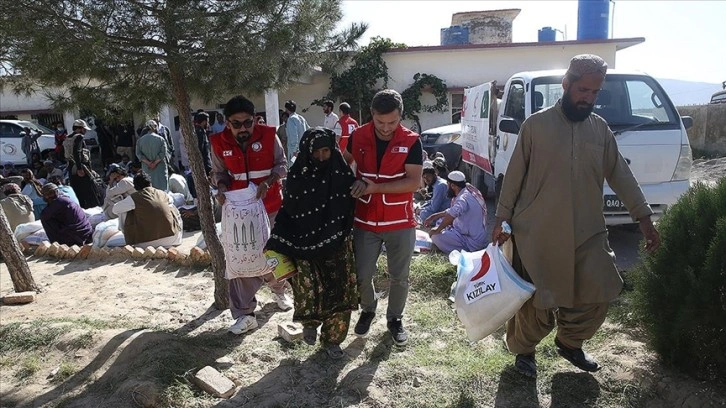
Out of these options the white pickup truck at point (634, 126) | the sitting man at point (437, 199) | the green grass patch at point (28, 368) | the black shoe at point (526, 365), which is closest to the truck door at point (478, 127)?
the white pickup truck at point (634, 126)

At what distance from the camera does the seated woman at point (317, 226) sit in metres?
3.35

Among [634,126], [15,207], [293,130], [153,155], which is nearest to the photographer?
[634,126]

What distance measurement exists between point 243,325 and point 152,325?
1002mm

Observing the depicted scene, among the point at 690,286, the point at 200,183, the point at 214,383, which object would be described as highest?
the point at 200,183

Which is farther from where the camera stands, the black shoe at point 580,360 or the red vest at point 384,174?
the red vest at point 384,174

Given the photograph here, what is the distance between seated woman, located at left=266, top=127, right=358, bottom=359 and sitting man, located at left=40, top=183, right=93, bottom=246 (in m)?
5.07

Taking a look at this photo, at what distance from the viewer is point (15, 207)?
7957 mm

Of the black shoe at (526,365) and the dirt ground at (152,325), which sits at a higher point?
the black shoe at (526,365)

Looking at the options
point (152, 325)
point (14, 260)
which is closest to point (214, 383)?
point (152, 325)

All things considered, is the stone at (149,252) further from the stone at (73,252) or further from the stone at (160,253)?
the stone at (73,252)

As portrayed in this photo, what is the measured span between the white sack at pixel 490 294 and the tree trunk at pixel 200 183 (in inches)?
83.6

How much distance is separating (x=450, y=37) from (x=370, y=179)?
1630cm

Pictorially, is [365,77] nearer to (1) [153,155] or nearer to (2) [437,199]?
(1) [153,155]

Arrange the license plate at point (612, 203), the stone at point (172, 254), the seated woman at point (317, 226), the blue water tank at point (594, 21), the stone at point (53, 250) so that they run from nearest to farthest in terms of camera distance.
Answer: the seated woman at point (317, 226) → the license plate at point (612, 203) → the stone at point (172, 254) → the stone at point (53, 250) → the blue water tank at point (594, 21)
